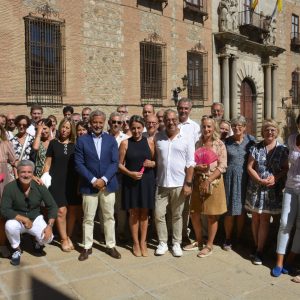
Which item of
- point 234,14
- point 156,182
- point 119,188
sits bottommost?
point 119,188

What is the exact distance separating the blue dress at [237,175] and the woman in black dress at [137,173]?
39.3 inches

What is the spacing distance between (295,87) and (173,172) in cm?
2048

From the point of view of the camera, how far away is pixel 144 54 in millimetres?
13969

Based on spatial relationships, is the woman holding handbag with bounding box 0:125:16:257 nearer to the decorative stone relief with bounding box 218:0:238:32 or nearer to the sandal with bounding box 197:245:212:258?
the sandal with bounding box 197:245:212:258

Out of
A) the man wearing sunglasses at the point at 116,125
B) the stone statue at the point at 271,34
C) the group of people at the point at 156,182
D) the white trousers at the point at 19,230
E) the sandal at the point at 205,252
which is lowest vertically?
the sandal at the point at 205,252

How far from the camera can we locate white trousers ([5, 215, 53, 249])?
4586mm

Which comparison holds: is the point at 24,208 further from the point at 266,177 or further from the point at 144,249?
the point at 266,177

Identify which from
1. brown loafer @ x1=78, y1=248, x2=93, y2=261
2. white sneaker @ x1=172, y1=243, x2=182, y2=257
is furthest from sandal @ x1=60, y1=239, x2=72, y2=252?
white sneaker @ x1=172, y1=243, x2=182, y2=257

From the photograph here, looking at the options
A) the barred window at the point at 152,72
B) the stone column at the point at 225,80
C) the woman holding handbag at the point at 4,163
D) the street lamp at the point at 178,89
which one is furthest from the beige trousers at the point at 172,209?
the stone column at the point at 225,80

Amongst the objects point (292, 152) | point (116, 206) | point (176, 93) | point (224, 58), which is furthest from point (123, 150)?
point (224, 58)

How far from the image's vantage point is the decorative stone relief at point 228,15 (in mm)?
16781

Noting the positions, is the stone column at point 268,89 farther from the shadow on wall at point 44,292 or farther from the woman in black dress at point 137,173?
the shadow on wall at point 44,292

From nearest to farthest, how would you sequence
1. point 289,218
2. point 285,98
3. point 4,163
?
1. point 289,218
2. point 4,163
3. point 285,98

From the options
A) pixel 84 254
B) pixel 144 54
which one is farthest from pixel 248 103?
pixel 84 254
